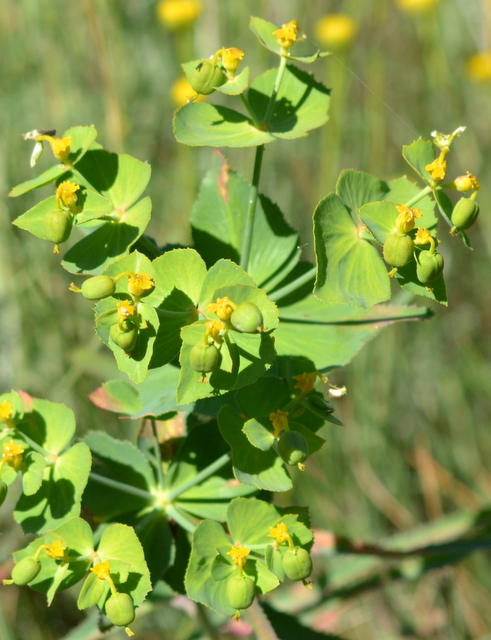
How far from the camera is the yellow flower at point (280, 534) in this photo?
1.07 metres

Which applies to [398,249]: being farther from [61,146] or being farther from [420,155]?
[61,146]

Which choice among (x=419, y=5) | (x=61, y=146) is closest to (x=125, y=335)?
(x=61, y=146)

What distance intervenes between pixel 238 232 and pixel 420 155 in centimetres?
45

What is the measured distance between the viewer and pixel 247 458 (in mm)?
1152

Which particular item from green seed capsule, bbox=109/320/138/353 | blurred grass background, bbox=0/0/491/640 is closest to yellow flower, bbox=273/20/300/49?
green seed capsule, bbox=109/320/138/353

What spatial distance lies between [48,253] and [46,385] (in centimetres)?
55

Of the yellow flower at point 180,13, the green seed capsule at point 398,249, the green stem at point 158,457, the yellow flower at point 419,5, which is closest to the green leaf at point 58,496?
the green stem at point 158,457

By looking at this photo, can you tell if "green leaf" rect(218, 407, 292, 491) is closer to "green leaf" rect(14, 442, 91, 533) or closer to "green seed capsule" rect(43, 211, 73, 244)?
"green leaf" rect(14, 442, 91, 533)

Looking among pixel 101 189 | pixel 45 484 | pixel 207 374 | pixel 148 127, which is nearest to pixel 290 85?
pixel 101 189

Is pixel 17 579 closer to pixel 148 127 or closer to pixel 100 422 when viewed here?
pixel 100 422

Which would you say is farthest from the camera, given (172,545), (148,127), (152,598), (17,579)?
(148,127)

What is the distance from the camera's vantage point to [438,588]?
8.66 ft

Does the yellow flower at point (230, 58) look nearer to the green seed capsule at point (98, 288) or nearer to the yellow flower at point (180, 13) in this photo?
the green seed capsule at point (98, 288)

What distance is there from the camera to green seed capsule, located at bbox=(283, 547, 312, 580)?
3.39ft
